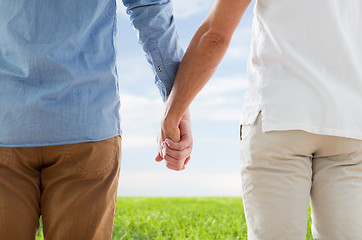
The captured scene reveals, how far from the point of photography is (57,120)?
1840mm

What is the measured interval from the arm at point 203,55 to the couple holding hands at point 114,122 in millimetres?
197

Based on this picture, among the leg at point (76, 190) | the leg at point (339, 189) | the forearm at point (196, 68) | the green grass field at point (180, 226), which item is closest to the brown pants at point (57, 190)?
the leg at point (76, 190)

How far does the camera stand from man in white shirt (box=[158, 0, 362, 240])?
1.86 m

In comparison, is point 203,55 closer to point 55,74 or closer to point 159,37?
point 159,37

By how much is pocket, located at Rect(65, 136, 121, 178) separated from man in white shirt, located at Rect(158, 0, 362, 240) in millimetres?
585

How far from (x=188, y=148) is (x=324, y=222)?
1066mm

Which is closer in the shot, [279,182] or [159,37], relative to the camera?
[279,182]

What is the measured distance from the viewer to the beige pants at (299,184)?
6.19 feet

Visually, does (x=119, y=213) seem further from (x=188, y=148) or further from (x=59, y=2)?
(x=59, y=2)

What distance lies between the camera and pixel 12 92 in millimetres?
1843

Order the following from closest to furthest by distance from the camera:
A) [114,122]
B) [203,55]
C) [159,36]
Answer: [114,122] → [203,55] → [159,36]

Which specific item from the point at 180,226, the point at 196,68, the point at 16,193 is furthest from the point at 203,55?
the point at 180,226

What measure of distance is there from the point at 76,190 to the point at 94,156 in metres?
0.16

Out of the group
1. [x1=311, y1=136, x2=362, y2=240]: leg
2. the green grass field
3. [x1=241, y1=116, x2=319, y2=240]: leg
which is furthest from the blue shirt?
the green grass field
